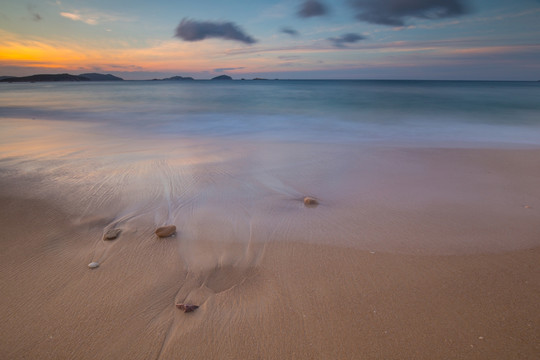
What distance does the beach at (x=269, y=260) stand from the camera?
2.11m

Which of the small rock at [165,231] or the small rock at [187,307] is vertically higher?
the small rock at [165,231]

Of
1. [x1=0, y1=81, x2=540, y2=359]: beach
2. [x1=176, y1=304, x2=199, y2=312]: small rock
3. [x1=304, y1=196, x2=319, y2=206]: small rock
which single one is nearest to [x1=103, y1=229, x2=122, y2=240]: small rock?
[x1=0, y1=81, x2=540, y2=359]: beach

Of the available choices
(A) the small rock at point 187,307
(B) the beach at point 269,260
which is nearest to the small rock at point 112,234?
(B) the beach at point 269,260

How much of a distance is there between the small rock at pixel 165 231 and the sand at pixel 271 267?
12cm

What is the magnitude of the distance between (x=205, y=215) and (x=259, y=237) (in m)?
1.01

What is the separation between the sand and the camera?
2100 millimetres

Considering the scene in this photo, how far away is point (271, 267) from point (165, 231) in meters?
1.46

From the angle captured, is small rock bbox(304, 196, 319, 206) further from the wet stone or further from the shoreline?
the wet stone

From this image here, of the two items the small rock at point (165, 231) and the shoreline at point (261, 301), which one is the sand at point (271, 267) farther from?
the small rock at point (165, 231)

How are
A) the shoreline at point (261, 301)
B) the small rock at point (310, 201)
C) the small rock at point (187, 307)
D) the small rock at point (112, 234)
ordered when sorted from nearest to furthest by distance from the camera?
1. the shoreline at point (261, 301)
2. the small rock at point (187, 307)
3. the small rock at point (112, 234)
4. the small rock at point (310, 201)

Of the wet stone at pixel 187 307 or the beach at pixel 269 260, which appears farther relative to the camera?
the wet stone at pixel 187 307

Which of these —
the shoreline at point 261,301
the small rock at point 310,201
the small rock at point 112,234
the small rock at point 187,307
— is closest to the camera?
the shoreline at point 261,301

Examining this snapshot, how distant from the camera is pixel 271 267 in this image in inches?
116

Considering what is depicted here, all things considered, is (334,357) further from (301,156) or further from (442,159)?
(442,159)
